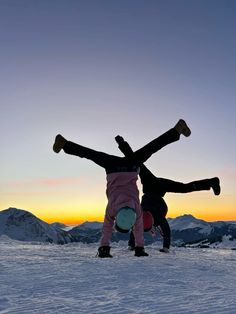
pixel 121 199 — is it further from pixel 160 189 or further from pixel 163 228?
pixel 160 189

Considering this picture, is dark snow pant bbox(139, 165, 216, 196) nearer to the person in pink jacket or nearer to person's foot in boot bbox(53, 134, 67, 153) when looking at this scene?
the person in pink jacket

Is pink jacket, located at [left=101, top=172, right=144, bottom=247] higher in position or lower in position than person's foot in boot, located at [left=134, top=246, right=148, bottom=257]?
higher

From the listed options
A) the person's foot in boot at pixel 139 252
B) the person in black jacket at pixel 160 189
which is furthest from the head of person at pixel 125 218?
the person in black jacket at pixel 160 189

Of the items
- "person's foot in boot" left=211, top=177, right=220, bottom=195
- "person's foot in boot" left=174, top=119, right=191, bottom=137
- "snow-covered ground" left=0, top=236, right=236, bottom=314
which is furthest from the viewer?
"person's foot in boot" left=211, top=177, right=220, bottom=195

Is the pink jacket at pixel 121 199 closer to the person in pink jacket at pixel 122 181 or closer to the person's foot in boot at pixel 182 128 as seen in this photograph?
the person in pink jacket at pixel 122 181

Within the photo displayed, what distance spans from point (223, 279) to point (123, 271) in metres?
1.14

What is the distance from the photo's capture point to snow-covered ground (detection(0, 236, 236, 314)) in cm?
331

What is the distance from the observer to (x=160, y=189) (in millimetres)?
9273

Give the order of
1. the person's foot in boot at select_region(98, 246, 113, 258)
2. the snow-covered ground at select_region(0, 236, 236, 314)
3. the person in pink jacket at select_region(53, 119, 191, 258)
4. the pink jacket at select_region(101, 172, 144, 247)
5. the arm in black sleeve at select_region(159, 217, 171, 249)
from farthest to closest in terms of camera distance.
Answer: the arm in black sleeve at select_region(159, 217, 171, 249) < the pink jacket at select_region(101, 172, 144, 247) < the person in pink jacket at select_region(53, 119, 191, 258) < the person's foot in boot at select_region(98, 246, 113, 258) < the snow-covered ground at select_region(0, 236, 236, 314)

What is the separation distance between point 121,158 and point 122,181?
48 centimetres

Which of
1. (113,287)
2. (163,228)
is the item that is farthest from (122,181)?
(113,287)

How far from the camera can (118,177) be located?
7520mm

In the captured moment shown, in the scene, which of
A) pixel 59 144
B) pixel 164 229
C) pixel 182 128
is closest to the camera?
pixel 59 144

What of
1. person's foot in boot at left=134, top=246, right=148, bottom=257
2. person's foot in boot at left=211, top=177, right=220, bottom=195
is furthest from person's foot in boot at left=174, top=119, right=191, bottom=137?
person's foot in boot at left=134, top=246, right=148, bottom=257
